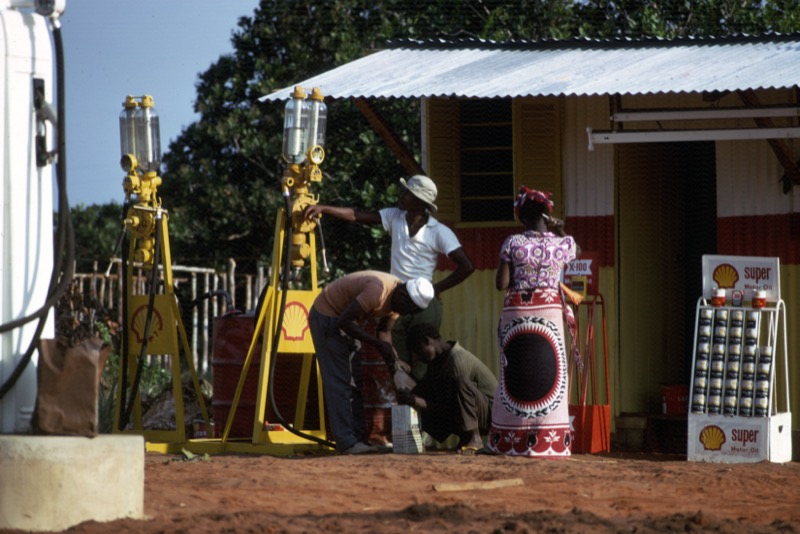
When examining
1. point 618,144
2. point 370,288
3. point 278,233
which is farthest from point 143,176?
point 618,144

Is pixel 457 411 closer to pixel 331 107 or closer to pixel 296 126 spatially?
pixel 296 126

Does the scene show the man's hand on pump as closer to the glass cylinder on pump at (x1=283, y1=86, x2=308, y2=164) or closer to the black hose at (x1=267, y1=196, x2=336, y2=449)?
the black hose at (x1=267, y1=196, x2=336, y2=449)

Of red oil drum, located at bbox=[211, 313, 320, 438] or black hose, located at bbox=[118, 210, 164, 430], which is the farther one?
red oil drum, located at bbox=[211, 313, 320, 438]

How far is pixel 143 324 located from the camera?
10.1 meters

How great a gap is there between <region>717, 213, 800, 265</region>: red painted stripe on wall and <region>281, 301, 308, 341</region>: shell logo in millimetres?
3215

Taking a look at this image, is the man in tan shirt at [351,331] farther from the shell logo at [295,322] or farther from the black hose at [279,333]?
the shell logo at [295,322]

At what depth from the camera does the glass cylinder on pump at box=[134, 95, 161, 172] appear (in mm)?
9992

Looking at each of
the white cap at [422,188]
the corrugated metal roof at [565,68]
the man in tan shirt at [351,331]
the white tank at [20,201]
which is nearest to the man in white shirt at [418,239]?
the white cap at [422,188]

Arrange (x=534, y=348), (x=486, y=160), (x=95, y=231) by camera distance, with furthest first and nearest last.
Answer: (x=95, y=231) → (x=486, y=160) → (x=534, y=348)

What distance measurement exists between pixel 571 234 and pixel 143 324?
11.0ft

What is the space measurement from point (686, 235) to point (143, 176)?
4.97 meters

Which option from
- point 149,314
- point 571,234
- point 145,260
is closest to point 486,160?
point 571,234

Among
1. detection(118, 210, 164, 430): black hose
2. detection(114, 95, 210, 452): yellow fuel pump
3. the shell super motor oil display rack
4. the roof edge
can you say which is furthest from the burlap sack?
the roof edge

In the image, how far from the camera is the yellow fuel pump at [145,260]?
9.91 metres
